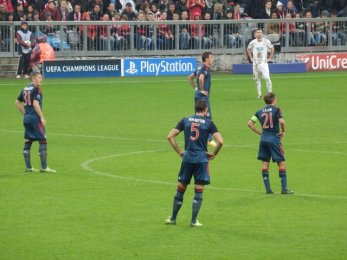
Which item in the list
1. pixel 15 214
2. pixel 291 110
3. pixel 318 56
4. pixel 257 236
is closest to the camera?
pixel 257 236

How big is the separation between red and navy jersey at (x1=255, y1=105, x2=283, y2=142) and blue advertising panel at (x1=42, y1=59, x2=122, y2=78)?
24526mm

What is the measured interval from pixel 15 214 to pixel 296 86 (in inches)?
1000

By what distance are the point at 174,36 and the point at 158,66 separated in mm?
1812

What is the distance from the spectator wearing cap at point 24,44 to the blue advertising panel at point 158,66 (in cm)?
446

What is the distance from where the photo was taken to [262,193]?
1997cm

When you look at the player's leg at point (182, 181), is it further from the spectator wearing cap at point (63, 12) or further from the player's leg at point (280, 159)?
the spectator wearing cap at point (63, 12)

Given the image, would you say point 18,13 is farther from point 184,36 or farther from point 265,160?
point 265,160

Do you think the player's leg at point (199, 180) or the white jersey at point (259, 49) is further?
the white jersey at point (259, 49)

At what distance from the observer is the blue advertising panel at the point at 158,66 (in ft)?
149

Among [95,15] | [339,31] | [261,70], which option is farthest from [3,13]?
[339,31]

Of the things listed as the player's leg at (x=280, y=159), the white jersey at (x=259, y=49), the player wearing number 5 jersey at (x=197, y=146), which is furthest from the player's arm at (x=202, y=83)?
the white jersey at (x=259, y=49)

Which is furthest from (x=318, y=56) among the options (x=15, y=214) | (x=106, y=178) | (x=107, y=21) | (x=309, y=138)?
(x=15, y=214)

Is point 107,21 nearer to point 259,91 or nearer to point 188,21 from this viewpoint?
point 188,21

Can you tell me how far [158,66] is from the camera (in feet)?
151
